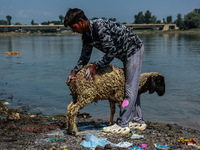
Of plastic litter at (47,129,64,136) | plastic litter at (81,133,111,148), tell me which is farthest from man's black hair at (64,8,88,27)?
plastic litter at (47,129,64,136)

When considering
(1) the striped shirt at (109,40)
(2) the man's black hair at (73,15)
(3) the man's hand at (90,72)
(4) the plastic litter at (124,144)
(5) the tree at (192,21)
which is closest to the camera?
(4) the plastic litter at (124,144)

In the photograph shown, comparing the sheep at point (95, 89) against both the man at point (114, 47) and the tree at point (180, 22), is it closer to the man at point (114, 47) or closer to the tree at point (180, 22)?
the man at point (114, 47)

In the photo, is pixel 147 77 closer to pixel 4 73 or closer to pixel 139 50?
pixel 139 50

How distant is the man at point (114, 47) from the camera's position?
577 cm

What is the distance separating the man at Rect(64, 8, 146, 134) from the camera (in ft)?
18.9

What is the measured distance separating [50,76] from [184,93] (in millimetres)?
8162

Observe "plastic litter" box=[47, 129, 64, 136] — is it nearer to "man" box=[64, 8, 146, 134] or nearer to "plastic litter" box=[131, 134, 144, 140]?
"man" box=[64, 8, 146, 134]

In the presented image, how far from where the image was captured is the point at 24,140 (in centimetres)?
588

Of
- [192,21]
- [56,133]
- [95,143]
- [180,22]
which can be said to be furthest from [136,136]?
[180,22]

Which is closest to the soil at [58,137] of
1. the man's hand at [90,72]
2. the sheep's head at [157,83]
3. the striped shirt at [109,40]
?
the sheep's head at [157,83]

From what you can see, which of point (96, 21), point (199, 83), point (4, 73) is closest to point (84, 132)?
point (96, 21)

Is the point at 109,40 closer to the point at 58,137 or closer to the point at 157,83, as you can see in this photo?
the point at 157,83

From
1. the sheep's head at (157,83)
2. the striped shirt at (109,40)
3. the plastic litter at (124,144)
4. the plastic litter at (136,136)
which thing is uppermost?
the striped shirt at (109,40)

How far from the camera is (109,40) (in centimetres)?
578
